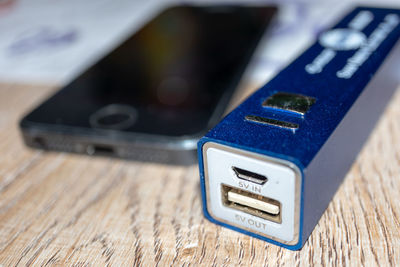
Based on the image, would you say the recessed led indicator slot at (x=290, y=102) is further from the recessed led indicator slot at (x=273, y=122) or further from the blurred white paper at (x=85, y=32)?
the blurred white paper at (x=85, y=32)

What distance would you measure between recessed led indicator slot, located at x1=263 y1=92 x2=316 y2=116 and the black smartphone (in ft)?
0.28

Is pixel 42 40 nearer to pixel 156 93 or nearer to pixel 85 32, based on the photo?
pixel 85 32

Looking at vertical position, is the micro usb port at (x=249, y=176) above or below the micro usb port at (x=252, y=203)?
above

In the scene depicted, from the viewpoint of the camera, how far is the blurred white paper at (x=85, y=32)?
Result: 2.00 feet

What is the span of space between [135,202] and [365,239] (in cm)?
18

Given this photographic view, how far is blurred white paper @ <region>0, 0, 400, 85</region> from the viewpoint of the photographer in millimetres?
611

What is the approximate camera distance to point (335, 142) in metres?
0.31

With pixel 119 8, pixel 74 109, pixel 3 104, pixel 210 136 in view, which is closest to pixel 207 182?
pixel 210 136

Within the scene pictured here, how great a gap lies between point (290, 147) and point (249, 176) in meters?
0.04

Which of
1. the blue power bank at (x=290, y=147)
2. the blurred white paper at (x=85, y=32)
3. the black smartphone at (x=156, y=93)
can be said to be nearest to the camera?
the blue power bank at (x=290, y=147)

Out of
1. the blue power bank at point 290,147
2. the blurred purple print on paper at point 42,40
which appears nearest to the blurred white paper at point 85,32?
the blurred purple print on paper at point 42,40

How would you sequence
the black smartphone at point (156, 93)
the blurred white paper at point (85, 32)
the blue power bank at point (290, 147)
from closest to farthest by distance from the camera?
the blue power bank at point (290, 147)
the black smartphone at point (156, 93)
the blurred white paper at point (85, 32)

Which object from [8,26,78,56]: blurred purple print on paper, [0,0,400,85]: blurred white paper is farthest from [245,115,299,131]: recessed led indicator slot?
[8,26,78,56]: blurred purple print on paper

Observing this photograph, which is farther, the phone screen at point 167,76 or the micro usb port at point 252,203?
the phone screen at point 167,76
